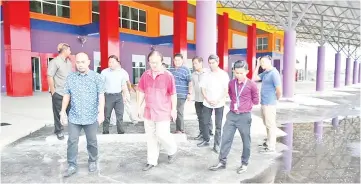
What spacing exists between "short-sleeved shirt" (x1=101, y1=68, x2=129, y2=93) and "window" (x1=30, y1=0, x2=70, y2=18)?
42.2 feet

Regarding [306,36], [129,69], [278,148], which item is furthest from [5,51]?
[306,36]

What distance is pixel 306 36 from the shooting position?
3781 centimetres

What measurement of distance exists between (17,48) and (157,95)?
11995 mm

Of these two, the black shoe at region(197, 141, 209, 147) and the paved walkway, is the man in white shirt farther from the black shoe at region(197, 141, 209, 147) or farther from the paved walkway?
the paved walkway

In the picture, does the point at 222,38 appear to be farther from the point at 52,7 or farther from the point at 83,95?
the point at 83,95

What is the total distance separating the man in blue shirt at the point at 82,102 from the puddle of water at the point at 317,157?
7.12ft

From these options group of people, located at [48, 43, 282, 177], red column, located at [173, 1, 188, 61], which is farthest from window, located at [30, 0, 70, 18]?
group of people, located at [48, 43, 282, 177]

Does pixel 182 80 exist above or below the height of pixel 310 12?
below

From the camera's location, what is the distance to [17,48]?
13.3 m

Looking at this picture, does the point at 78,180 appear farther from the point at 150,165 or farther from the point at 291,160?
the point at 291,160

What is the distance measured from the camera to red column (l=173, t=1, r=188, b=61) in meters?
17.7

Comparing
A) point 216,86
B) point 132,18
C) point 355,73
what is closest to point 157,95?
point 216,86

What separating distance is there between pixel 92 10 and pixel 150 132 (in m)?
17.0

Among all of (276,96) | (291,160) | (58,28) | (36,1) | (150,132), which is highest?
(36,1)
